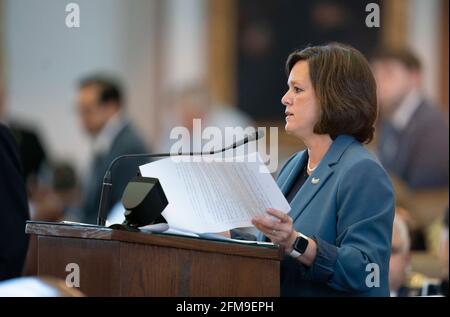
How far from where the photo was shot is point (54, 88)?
34.8 ft

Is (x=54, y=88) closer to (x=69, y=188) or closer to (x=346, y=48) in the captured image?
(x=69, y=188)

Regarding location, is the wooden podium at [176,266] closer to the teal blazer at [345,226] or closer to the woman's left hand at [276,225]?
the woman's left hand at [276,225]

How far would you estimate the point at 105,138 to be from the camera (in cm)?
779

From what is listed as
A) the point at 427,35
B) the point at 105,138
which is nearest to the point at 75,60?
the point at 105,138

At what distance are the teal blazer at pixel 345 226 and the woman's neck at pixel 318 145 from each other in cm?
6

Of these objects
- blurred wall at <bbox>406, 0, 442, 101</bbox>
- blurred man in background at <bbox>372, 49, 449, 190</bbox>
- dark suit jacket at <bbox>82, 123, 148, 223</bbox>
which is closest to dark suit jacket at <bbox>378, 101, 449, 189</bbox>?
blurred man in background at <bbox>372, 49, 449, 190</bbox>

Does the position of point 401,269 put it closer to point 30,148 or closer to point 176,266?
point 176,266

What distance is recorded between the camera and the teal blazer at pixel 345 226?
125 inches

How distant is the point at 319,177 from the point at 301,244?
0.30m

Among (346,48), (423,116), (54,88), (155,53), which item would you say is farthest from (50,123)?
(346,48)

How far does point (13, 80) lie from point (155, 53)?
145 centimetres

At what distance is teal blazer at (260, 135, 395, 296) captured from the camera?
3.19 m

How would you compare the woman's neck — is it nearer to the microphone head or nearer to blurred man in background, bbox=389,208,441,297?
the microphone head

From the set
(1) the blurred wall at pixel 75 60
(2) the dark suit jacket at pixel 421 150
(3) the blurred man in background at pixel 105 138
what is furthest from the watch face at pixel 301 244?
(1) the blurred wall at pixel 75 60
